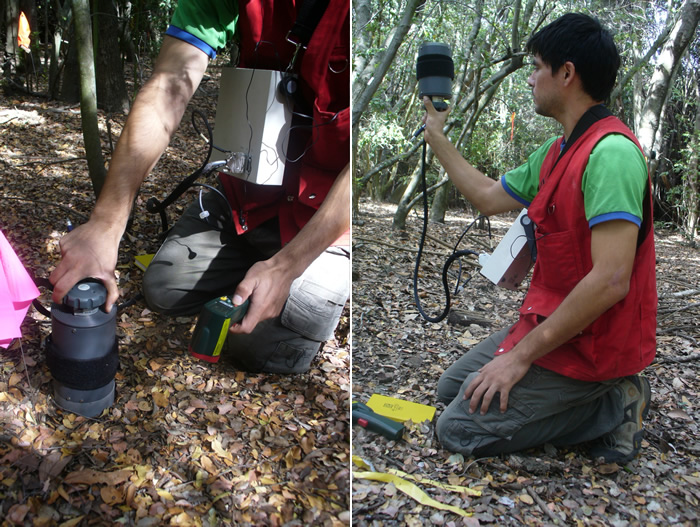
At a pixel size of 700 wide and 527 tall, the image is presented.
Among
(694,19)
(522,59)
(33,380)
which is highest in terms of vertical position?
(694,19)

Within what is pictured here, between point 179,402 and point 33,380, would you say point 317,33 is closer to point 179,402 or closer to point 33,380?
point 179,402

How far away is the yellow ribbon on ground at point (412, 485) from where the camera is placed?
1.34 metres

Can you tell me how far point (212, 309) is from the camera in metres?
1.26

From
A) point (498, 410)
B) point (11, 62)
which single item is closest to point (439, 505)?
point (498, 410)

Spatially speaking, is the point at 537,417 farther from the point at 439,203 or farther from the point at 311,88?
the point at 439,203

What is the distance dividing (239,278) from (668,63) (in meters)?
3.49

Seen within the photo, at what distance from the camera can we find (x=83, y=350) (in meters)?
1.26

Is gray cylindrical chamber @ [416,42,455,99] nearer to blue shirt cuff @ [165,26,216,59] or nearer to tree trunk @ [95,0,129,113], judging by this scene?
blue shirt cuff @ [165,26,216,59]

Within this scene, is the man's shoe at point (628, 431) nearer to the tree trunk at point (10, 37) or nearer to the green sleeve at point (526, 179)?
the green sleeve at point (526, 179)

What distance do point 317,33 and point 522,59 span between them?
325cm

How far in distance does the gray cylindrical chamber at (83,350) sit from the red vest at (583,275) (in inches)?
44.9

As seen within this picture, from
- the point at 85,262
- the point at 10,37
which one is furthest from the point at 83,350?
the point at 10,37

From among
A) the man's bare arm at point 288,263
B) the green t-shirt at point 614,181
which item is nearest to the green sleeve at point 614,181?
the green t-shirt at point 614,181

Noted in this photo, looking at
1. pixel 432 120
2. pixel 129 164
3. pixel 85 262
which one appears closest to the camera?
pixel 85 262
